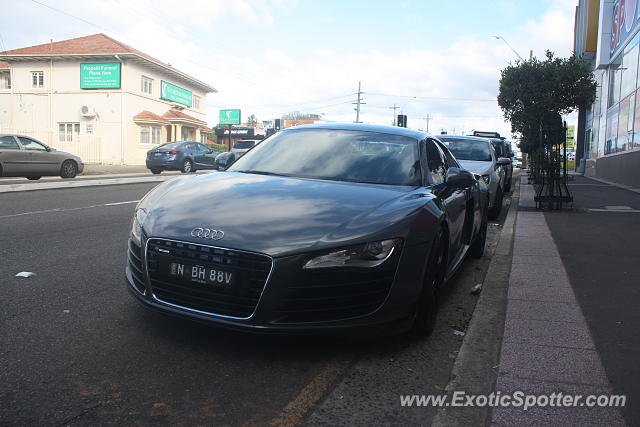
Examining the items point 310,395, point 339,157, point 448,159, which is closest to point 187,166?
point 448,159

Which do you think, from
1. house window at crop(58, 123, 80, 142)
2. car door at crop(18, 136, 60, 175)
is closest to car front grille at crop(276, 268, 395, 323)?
car door at crop(18, 136, 60, 175)

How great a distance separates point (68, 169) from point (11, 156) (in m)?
2.12

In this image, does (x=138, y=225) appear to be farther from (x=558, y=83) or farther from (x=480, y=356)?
(x=558, y=83)

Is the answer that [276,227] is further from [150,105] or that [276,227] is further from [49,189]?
[150,105]

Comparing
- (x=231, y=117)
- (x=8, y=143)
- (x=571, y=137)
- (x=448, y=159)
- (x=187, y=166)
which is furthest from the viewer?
(x=231, y=117)

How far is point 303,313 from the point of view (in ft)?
10.5

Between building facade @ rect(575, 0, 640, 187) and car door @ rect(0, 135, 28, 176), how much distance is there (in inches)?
781

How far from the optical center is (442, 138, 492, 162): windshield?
37.7 ft

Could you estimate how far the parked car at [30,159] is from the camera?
57.0 feet

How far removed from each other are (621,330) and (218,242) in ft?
9.72

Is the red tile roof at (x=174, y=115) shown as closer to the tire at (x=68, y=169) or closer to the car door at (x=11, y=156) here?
the tire at (x=68, y=169)

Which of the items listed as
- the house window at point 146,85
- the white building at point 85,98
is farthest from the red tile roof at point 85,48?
the house window at point 146,85

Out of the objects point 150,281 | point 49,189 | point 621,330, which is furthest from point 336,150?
point 49,189

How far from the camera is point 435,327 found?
432 cm
